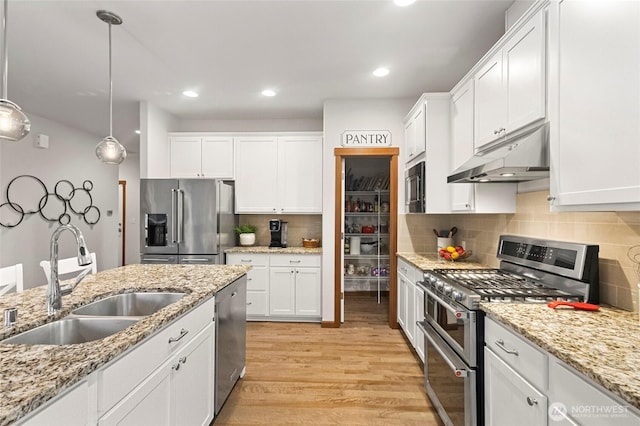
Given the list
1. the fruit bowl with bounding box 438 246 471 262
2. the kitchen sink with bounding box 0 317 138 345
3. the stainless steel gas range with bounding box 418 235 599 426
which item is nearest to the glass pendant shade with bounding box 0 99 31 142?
the kitchen sink with bounding box 0 317 138 345

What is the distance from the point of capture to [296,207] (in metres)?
4.33

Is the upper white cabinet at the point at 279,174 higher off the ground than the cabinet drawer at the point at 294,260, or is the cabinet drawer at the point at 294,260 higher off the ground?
the upper white cabinet at the point at 279,174

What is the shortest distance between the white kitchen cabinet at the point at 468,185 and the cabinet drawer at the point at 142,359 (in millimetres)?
2148

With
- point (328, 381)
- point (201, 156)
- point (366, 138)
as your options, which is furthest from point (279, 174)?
point (328, 381)

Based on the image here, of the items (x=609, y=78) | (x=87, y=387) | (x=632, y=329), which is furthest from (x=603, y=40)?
(x=87, y=387)

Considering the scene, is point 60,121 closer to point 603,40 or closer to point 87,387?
point 87,387

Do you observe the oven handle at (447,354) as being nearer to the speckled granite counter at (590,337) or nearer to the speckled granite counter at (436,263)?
the speckled granite counter at (590,337)

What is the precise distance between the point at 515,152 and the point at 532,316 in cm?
79

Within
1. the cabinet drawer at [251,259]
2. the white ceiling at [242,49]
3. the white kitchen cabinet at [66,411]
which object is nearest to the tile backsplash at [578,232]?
the white ceiling at [242,49]

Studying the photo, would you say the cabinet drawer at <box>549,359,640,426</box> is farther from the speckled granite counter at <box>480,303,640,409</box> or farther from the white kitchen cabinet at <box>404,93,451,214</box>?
the white kitchen cabinet at <box>404,93,451,214</box>

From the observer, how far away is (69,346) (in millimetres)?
1104

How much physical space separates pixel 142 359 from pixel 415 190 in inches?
111

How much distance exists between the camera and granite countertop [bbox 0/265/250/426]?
817mm
